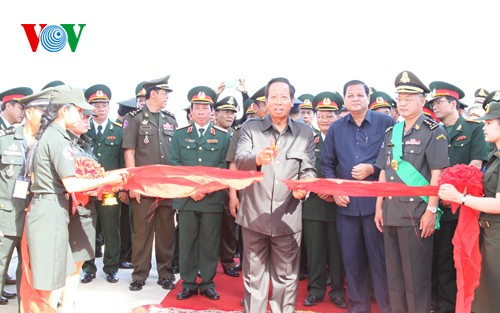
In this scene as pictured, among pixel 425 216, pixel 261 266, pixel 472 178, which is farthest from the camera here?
pixel 261 266

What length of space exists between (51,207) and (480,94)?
6.60m

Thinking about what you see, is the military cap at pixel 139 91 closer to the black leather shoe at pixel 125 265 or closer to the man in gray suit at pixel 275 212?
the black leather shoe at pixel 125 265

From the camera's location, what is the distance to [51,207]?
324 centimetres

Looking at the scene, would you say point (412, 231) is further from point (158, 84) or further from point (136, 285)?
point (158, 84)

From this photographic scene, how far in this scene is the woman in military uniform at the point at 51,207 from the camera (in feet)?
10.4

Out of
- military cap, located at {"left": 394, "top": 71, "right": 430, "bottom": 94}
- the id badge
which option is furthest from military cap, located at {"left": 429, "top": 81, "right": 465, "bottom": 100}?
the id badge

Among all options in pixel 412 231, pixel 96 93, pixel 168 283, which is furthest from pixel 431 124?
pixel 96 93

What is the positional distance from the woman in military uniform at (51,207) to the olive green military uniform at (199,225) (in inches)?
56.5

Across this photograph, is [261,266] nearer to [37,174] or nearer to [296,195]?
[296,195]

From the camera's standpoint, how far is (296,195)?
3635 mm

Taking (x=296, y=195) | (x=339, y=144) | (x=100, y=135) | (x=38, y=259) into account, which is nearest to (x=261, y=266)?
(x=296, y=195)

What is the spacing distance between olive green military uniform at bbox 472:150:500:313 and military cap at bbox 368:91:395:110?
7.96 ft

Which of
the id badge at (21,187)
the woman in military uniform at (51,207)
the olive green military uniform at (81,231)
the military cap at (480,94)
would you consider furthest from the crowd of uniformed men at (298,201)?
the military cap at (480,94)

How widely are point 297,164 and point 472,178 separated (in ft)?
4.37
